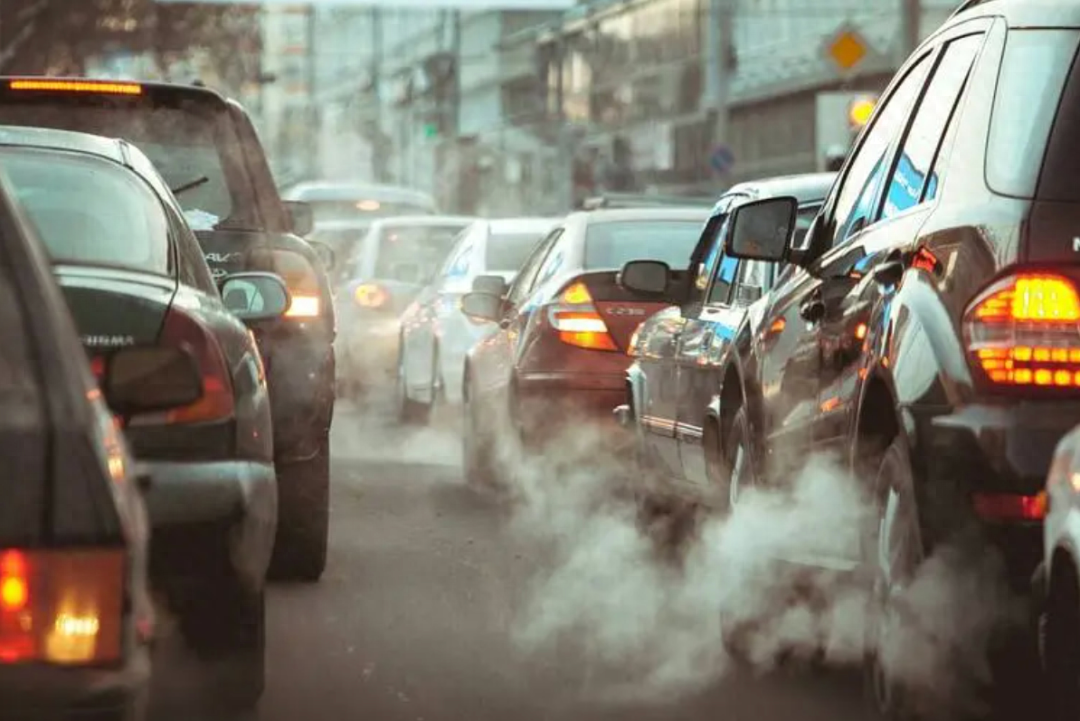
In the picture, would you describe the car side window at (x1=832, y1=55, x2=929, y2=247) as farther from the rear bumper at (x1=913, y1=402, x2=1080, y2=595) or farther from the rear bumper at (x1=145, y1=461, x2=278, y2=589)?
the rear bumper at (x1=145, y1=461, x2=278, y2=589)

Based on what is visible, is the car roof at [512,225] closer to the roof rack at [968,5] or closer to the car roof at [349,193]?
the roof rack at [968,5]

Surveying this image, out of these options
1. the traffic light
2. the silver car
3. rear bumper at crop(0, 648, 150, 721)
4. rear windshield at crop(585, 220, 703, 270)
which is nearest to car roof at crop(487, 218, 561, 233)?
the silver car

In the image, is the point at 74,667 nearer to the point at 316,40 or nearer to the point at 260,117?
the point at 260,117

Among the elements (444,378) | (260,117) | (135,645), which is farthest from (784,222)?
(260,117)

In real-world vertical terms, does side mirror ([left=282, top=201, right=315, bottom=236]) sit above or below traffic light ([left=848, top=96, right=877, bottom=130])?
below

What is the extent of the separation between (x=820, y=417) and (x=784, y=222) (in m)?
1.00

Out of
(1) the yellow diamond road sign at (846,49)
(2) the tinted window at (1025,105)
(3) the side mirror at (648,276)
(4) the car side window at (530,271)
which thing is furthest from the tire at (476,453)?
(1) the yellow diamond road sign at (846,49)

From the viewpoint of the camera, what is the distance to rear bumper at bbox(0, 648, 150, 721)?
3863 mm

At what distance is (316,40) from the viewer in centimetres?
14088

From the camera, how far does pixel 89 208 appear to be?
282 inches

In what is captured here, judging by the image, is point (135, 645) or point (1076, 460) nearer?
point (135, 645)

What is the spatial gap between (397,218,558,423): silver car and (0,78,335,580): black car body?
6.06 m

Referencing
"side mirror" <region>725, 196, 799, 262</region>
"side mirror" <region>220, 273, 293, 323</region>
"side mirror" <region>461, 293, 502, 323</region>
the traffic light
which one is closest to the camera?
"side mirror" <region>725, 196, 799, 262</region>

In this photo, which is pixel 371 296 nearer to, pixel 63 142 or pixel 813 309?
pixel 63 142
